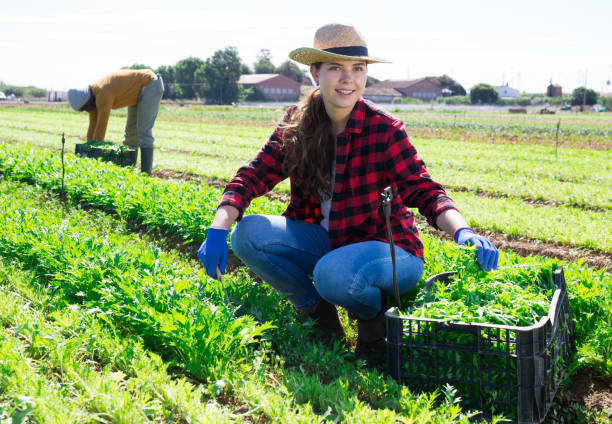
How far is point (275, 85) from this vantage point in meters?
85.9

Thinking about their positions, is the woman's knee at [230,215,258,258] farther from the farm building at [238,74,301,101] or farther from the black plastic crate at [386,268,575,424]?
the farm building at [238,74,301,101]

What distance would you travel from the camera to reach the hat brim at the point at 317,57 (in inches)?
118

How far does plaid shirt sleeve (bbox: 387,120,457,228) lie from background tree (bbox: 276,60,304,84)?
3675 inches

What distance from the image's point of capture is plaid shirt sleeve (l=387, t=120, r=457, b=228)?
299 centimetres

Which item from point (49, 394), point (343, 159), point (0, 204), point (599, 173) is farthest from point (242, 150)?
point (49, 394)

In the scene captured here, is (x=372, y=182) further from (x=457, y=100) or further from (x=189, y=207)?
(x=457, y=100)

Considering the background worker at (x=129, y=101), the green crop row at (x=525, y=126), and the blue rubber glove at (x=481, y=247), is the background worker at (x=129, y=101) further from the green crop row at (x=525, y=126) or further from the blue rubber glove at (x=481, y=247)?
the green crop row at (x=525, y=126)

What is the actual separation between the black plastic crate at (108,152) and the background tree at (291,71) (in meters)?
87.8

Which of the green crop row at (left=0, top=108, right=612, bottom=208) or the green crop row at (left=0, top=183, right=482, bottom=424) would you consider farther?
the green crop row at (left=0, top=108, right=612, bottom=208)

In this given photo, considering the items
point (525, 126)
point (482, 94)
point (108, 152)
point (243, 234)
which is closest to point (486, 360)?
point (243, 234)

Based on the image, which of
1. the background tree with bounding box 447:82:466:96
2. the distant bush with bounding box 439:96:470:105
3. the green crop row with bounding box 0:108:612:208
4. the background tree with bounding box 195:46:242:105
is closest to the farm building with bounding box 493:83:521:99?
the background tree with bounding box 447:82:466:96

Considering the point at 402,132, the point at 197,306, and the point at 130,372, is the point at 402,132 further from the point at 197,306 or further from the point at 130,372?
the point at 130,372

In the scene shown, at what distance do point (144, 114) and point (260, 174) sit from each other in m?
5.68

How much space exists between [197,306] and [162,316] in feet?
0.58
